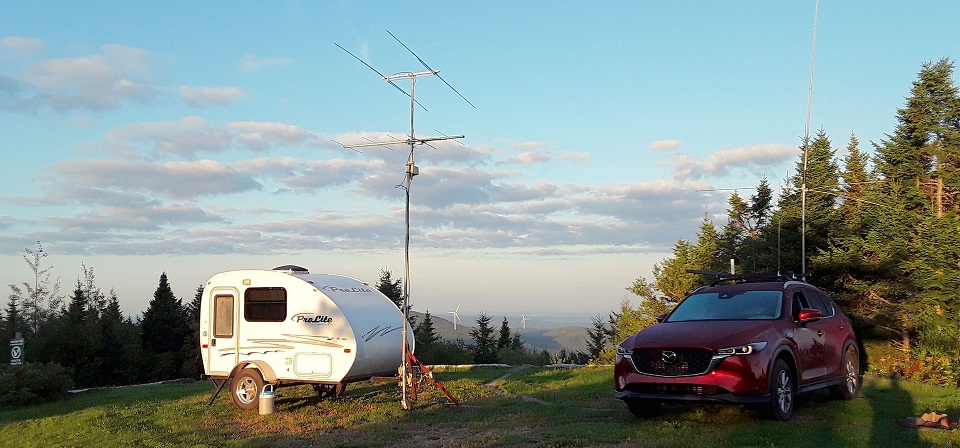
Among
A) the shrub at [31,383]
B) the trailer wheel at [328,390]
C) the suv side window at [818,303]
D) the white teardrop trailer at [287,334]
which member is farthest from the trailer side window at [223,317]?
the suv side window at [818,303]

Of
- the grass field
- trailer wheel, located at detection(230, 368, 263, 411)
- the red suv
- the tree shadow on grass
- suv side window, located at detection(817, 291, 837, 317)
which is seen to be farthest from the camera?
trailer wheel, located at detection(230, 368, 263, 411)

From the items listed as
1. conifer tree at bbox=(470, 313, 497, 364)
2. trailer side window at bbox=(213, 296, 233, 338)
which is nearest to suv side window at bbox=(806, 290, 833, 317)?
trailer side window at bbox=(213, 296, 233, 338)

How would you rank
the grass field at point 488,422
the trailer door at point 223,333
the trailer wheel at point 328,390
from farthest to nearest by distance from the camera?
the trailer wheel at point 328,390 < the trailer door at point 223,333 < the grass field at point 488,422

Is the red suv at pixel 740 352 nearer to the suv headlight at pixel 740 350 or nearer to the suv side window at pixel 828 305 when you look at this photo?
the suv headlight at pixel 740 350

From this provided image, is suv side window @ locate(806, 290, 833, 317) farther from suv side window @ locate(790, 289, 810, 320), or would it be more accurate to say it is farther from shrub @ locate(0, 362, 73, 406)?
shrub @ locate(0, 362, 73, 406)

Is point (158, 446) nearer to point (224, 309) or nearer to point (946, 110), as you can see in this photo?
point (224, 309)

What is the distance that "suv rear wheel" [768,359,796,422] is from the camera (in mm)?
9602

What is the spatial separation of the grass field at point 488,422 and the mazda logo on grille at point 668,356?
790mm

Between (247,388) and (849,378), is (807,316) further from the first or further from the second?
(247,388)

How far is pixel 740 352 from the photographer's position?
31.1 ft

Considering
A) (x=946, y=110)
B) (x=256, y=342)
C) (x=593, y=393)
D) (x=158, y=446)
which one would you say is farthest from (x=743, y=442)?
(x=946, y=110)

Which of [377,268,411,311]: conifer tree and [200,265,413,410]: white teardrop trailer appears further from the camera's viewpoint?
[377,268,411,311]: conifer tree

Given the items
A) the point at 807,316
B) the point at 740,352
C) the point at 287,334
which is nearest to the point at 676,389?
the point at 740,352

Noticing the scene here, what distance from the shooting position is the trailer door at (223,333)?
1455cm
